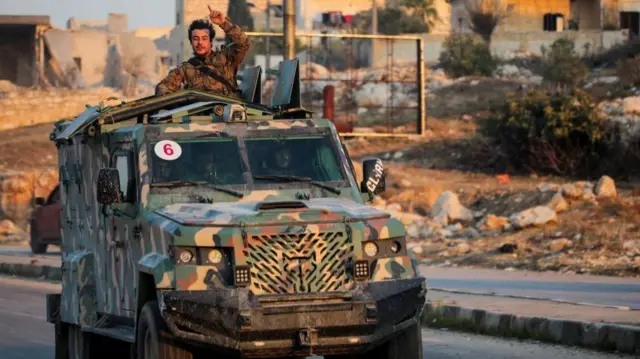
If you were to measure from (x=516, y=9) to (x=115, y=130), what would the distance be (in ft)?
215

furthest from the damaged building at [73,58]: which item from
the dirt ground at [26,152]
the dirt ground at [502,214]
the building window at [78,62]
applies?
the dirt ground at [502,214]

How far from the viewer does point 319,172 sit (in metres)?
10.8

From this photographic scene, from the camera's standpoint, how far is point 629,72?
140ft

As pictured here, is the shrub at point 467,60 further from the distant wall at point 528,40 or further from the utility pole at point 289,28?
the utility pole at point 289,28

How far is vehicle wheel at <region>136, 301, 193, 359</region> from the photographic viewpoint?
920 cm

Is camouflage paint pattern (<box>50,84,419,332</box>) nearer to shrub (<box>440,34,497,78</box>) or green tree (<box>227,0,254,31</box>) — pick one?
shrub (<box>440,34,497,78</box>)

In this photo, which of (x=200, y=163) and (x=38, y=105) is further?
(x=38, y=105)

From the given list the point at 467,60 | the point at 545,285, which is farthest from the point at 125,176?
the point at 467,60

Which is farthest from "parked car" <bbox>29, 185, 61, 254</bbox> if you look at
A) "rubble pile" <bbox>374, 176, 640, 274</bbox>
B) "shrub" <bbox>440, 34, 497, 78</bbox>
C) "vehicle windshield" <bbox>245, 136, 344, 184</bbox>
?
"shrub" <bbox>440, 34, 497, 78</bbox>

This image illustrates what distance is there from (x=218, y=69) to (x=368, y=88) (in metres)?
39.4

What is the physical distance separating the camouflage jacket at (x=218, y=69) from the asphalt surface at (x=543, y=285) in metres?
5.06

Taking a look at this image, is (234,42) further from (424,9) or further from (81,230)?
(424,9)

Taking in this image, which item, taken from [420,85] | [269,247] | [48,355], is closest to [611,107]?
[420,85]

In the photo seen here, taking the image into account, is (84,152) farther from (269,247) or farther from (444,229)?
(444,229)
